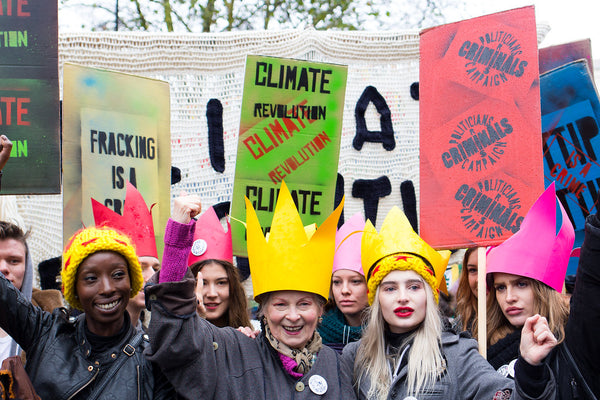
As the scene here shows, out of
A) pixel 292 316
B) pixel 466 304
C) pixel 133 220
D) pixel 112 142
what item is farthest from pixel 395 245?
pixel 112 142

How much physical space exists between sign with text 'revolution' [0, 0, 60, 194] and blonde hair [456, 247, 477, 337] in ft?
7.41

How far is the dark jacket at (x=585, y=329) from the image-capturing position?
182cm

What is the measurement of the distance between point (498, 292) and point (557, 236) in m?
0.40

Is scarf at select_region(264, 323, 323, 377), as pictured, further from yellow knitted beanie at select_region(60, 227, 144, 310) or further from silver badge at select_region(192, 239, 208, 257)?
silver badge at select_region(192, 239, 208, 257)

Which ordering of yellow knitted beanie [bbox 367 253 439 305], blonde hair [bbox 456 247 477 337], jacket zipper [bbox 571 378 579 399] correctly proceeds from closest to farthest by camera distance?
jacket zipper [bbox 571 378 579 399]
yellow knitted beanie [bbox 367 253 439 305]
blonde hair [bbox 456 247 477 337]

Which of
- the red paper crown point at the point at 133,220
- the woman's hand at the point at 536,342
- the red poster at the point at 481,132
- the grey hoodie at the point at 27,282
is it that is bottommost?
the woman's hand at the point at 536,342

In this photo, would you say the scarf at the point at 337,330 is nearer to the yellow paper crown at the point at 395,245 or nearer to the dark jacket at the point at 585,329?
the yellow paper crown at the point at 395,245

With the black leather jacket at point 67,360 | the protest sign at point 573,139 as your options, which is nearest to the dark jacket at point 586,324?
the black leather jacket at point 67,360

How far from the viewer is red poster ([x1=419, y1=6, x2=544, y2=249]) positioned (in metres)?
3.43

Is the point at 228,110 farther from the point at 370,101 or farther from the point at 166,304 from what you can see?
the point at 166,304

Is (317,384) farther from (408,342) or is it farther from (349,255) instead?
(349,255)

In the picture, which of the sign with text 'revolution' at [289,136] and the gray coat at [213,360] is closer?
the gray coat at [213,360]

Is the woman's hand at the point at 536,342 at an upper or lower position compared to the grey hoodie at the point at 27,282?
lower

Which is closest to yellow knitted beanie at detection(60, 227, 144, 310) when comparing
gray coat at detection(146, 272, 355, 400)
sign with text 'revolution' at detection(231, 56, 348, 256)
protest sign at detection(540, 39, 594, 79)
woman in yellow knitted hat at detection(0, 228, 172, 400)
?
woman in yellow knitted hat at detection(0, 228, 172, 400)
